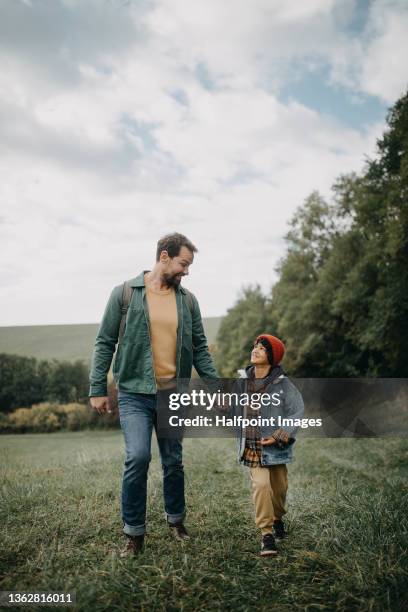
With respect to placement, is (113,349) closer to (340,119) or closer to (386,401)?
(386,401)

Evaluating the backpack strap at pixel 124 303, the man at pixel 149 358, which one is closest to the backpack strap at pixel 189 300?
the man at pixel 149 358

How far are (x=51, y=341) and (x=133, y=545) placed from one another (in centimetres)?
6871

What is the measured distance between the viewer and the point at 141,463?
4363mm

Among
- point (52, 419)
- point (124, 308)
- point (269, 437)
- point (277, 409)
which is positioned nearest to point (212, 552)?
point (269, 437)

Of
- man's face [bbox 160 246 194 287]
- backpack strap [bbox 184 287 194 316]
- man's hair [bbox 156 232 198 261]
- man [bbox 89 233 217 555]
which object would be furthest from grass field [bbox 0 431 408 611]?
man's hair [bbox 156 232 198 261]

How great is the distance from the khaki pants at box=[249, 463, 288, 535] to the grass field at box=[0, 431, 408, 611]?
0.28 meters

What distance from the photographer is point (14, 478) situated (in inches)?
309

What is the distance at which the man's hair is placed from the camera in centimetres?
488

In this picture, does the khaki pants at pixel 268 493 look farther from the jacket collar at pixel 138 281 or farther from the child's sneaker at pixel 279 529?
the jacket collar at pixel 138 281

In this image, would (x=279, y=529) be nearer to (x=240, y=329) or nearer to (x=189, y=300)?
(x=189, y=300)

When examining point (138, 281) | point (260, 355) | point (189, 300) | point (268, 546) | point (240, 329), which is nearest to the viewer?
point (268, 546)

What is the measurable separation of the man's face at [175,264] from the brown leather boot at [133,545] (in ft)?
8.02

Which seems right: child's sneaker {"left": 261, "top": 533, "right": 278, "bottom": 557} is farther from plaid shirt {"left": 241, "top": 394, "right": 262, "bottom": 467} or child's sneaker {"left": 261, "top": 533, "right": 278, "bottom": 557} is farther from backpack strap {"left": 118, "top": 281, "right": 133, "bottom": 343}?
backpack strap {"left": 118, "top": 281, "right": 133, "bottom": 343}

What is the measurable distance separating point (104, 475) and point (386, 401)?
16.3 m
